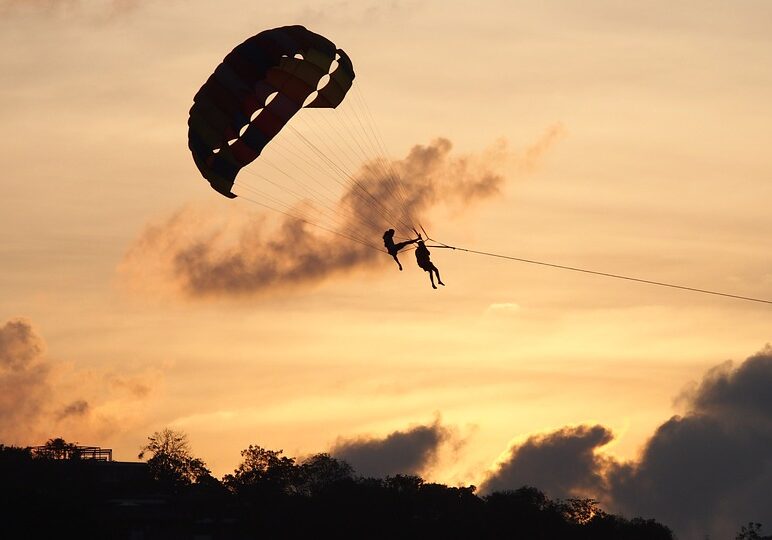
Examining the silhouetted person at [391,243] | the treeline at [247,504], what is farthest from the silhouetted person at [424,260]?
the treeline at [247,504]

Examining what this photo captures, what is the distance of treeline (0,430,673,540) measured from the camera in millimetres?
81000

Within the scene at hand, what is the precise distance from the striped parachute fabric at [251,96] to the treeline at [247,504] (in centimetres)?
3286

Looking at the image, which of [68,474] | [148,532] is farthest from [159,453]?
[148,532]

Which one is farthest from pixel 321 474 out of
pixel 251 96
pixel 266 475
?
pixel 251 96

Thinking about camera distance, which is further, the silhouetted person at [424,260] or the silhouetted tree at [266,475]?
the silhouetted tree at [266,475]

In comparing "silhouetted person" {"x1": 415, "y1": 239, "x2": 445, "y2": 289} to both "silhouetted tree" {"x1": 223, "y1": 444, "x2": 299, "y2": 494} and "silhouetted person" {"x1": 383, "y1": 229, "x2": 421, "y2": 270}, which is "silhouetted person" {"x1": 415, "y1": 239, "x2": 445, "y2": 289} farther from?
"silhouetted tree" {"x1": 223, "y1": 444, "x2": 299, "y2": 494}

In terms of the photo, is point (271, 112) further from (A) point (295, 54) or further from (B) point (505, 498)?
(B) point (505, 498)

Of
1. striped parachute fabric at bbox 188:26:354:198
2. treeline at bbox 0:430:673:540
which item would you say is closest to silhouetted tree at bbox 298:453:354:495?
treeline at bbox 0:430:673:540

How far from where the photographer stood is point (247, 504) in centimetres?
11556

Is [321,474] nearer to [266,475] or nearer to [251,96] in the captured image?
[266,475]

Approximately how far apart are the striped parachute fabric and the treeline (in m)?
32.9

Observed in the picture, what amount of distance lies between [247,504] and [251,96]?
69109mm

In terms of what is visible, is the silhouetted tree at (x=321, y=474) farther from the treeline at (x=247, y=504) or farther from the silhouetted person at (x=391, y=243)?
the silhouetted person at (x=391, y=243)

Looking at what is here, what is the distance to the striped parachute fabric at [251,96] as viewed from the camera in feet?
168
